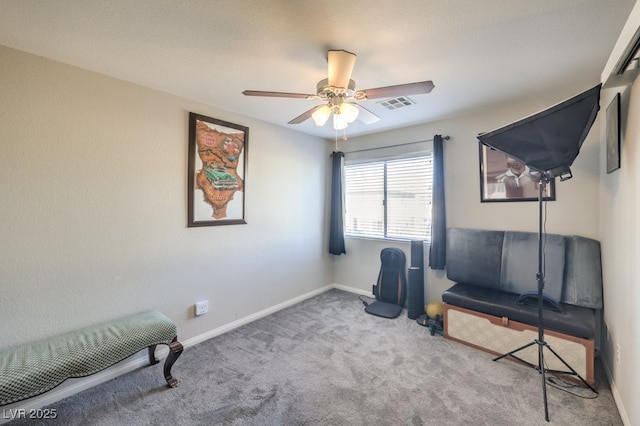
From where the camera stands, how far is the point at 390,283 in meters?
3.68

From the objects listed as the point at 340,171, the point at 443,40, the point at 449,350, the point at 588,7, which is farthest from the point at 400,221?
Result: the point at 588,7

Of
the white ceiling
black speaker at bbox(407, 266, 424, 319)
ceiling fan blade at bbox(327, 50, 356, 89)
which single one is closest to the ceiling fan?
ceiling fan blade at bbox(327, 50, 356, 89)

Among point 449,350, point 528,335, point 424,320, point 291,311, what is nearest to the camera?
point 528,335

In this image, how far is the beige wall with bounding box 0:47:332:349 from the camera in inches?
72.4

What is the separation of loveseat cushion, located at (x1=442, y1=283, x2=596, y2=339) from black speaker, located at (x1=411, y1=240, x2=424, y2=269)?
1.75 feet

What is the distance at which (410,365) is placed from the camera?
7.64ft

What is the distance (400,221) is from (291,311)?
1.86 meters

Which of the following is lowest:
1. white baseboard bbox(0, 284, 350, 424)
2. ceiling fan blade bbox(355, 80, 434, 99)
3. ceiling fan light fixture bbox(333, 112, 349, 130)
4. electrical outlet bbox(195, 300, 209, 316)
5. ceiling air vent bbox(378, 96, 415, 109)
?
white baseboard bbox(0, 284, 350, 424)

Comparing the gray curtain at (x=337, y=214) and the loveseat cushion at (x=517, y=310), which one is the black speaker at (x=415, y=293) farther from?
the gray curtain at (x=337, y=214)

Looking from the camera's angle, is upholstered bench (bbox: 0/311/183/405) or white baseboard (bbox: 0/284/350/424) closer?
upholstered bench (bbox: 0/311/183/405)

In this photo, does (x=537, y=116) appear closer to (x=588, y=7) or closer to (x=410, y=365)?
(x=588, y=7)

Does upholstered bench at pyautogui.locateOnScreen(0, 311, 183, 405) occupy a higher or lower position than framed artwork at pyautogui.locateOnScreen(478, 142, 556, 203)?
lower

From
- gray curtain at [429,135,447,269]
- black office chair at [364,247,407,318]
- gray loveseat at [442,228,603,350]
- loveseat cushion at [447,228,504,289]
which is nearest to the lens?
gray loveseat at [442,228,603,350]

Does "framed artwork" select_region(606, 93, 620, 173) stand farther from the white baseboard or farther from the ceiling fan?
the white baseboard
